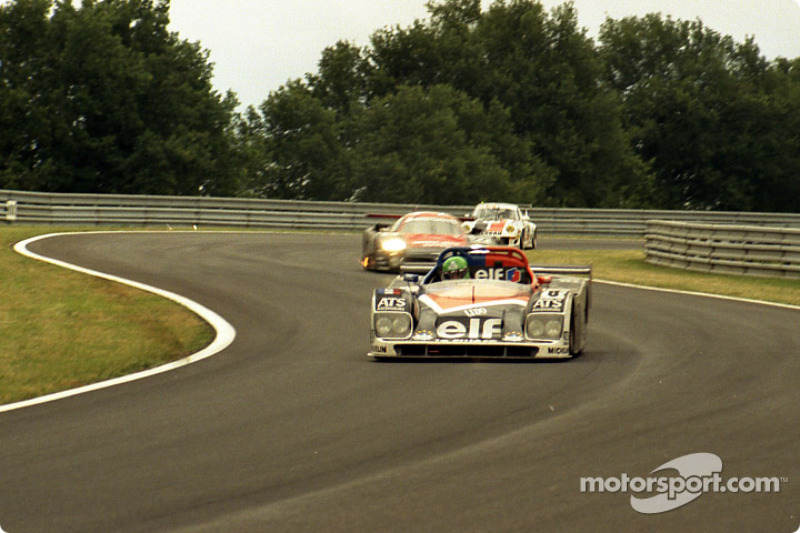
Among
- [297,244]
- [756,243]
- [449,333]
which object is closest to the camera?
[449,333]

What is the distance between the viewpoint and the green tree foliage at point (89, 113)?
54906mm

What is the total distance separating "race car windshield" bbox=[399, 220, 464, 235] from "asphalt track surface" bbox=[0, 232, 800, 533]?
10023 millimetres

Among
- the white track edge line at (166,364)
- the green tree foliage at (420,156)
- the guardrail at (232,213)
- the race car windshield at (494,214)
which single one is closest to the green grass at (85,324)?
the white track edge line at (166,364)

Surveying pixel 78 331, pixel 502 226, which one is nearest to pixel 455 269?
pixel 78 331

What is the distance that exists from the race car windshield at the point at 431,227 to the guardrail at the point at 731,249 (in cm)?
504

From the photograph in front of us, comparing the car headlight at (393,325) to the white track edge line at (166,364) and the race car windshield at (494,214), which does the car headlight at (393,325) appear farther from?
the race car windshield at (494,214)

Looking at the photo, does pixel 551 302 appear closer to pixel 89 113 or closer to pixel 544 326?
pixel 544 326

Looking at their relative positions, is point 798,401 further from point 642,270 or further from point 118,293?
point 642,270

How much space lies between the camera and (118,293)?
16875mm

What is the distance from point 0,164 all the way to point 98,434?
163 ft

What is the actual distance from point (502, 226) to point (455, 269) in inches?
700

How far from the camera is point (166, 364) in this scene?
37.2 ft

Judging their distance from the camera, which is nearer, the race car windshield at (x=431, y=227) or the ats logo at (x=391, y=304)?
the ats logo at (x=391, y=304)

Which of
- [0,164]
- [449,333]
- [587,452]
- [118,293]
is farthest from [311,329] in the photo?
[0,164]
